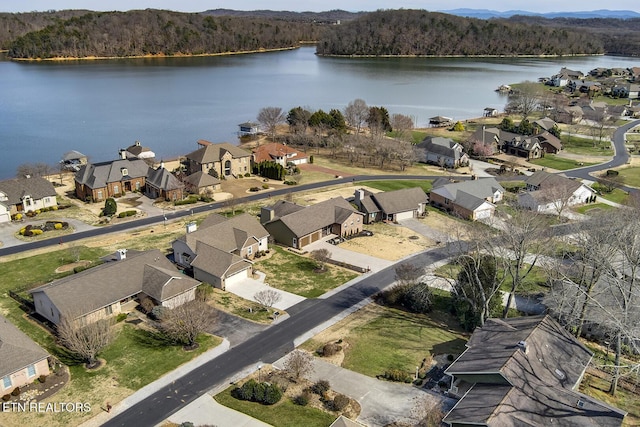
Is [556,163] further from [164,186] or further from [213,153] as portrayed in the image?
[164,186]

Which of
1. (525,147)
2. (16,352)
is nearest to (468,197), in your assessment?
(525,147)


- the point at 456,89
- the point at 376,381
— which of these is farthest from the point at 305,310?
the point at 456,89

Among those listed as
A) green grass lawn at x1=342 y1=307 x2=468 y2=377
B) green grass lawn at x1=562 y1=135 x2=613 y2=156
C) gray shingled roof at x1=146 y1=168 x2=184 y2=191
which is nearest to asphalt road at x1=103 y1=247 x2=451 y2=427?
green grass lawn at x1=342 y1=307 x2=468 y2=377

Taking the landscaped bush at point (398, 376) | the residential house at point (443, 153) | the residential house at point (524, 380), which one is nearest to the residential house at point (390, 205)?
the residential house at point (443, 153)

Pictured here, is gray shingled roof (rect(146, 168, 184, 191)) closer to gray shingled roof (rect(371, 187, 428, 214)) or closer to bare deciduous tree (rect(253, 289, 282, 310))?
gray shingled roof (rect(371, 187, 428, 214))

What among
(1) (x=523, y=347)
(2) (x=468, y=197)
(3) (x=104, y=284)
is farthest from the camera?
(2) (x=468, y=197)

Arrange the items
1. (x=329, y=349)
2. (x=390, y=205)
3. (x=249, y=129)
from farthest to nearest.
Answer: (x=249, y=129), (x=390, y=205), (x=329, y=349)

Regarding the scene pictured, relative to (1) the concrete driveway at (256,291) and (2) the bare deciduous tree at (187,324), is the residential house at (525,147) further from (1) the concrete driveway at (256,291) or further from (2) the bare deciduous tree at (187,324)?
(2) the bare deciduous tree at (187,324)
